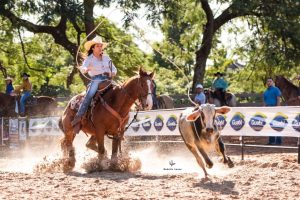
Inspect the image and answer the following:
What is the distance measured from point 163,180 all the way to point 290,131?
3.42 meters

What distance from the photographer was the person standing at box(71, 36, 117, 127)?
1216 centimetres

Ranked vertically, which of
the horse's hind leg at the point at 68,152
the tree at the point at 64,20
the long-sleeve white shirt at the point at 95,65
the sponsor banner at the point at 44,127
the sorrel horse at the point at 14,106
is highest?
the tree at the point at 64,20

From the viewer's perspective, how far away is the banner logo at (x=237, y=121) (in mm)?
13390

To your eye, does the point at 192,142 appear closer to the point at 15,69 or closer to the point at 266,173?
the point at 266,173

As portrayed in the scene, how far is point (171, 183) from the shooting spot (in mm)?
9695

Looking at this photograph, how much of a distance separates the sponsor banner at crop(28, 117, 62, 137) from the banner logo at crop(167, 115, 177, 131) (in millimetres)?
4723

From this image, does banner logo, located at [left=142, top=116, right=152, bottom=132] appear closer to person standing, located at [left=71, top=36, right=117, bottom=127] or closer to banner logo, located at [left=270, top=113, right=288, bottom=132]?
person standing, located at [left=71, top=36, right=117, bottom=127]

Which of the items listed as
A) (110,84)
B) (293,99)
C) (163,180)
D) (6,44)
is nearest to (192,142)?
(163,180)

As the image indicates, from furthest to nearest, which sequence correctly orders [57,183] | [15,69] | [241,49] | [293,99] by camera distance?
[15,69] → [241,49] → [293,99] → [57,183]

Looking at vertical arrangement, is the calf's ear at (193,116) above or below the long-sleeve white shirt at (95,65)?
below

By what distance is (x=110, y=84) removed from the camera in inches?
483

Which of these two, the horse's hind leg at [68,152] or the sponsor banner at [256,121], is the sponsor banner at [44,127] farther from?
the horse's hind leg at [68,152]

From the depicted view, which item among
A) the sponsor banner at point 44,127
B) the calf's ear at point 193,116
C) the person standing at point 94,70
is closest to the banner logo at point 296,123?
the calf's ear at point 193,116

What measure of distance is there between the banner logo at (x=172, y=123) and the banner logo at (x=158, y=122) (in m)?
0.31
